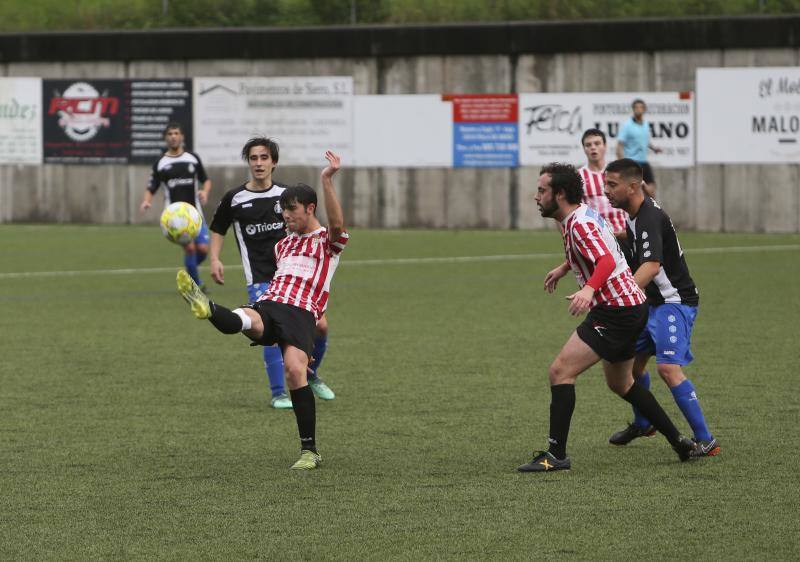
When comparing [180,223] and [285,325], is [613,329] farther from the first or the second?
[180,223]

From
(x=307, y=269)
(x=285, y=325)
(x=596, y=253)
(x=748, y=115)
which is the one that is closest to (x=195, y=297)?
(x=285, y=325)

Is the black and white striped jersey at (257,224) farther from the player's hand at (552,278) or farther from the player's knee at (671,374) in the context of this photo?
the player's knee at (671,374)

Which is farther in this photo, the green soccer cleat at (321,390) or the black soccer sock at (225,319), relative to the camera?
the green soccer cleat at (321,390)

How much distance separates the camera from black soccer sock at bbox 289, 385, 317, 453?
7637 millimetres

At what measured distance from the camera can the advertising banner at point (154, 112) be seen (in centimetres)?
2798

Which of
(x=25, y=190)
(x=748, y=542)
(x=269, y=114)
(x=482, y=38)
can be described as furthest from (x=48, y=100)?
(x=748, y=542)

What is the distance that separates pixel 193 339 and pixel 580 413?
4860mm

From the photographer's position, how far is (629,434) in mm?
8195

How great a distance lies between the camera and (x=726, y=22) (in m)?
25.4

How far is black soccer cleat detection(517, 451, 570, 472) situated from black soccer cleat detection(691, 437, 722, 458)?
79cm

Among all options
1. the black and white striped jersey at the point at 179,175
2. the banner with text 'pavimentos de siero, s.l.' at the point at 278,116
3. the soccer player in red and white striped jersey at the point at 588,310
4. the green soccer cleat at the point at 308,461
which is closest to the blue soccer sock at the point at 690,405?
the soccer player in red and white striped jersey at the point at 588,310

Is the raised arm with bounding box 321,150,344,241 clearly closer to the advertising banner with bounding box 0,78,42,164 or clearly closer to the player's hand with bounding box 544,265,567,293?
the player's hand with bounding box 544,265,567,293

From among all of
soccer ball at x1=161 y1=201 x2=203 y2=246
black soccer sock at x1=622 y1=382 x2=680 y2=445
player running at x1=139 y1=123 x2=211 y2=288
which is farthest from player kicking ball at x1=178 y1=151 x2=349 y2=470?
player running at x1=139 y1=123 x2=211 y2=288

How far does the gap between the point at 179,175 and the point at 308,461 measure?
11506 millimetres
